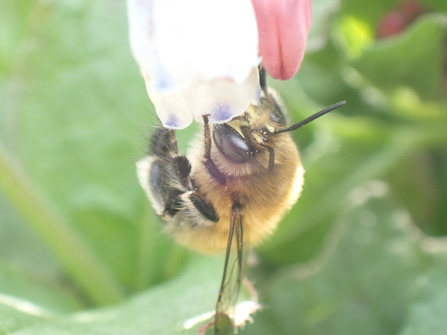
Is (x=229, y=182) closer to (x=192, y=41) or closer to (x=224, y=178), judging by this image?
(x=224, y=178)

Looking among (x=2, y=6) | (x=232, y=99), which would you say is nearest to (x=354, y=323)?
(x=232, y=99)

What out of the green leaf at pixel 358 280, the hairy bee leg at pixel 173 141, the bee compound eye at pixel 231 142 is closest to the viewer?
the bee compound eye at pixel 231 142

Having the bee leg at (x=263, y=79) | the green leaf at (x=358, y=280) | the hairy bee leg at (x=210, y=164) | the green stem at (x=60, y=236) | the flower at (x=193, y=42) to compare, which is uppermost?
the flower at (x=193, y=42)

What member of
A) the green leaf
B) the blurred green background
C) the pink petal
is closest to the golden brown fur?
the pink petal

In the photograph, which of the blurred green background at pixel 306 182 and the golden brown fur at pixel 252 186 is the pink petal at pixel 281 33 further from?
the blurred green background at pixel 306 182

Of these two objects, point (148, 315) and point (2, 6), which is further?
point (2, 6)

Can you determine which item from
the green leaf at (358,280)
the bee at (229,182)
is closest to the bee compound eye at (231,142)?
the bee at (229,182)

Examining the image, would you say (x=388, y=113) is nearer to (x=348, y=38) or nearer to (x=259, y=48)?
(x=348, y=38)

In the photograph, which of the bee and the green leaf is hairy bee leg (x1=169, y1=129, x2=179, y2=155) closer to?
the bee
